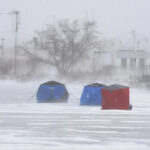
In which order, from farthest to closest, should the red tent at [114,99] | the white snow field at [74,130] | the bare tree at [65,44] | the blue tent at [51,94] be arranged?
the bare tree at [65,44], the blue tent at [51,94], the red tent at [114,99], the white snow field at [74,130]

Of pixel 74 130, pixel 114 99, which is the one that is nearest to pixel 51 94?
pixel 114 99

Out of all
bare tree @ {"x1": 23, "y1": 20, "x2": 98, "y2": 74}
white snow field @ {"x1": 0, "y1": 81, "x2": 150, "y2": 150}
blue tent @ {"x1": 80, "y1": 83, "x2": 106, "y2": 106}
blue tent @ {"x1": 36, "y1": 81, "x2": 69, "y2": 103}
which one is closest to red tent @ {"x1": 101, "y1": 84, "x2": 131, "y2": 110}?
white snow field @ {"x1": 0, "y1": 81, "x2": 150, "y2": 150}

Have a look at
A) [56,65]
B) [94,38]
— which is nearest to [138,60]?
[94,38]

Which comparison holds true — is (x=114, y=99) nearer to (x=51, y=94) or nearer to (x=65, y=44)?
(x=51, y=94)

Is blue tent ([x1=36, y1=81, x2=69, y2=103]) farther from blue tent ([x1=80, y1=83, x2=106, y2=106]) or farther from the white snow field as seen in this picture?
the white snow field

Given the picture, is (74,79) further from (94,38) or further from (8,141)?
(8,141)

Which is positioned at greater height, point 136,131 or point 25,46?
point 25,46

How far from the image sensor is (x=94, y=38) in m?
61.9

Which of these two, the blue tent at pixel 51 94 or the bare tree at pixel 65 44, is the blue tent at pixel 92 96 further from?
the bare tree at pixel 65 44

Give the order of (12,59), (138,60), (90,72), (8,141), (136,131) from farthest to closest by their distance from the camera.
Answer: (138,60)
(12,59)
(90,72)
(136,131)
(8,141)

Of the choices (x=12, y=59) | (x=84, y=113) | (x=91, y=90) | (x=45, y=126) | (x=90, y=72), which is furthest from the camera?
(x=12, y=59)

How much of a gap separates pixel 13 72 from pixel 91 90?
33452mm

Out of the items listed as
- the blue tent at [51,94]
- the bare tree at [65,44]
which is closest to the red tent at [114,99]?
the blue tent at [51,94]

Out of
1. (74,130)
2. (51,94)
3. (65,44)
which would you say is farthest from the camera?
(65,44)
